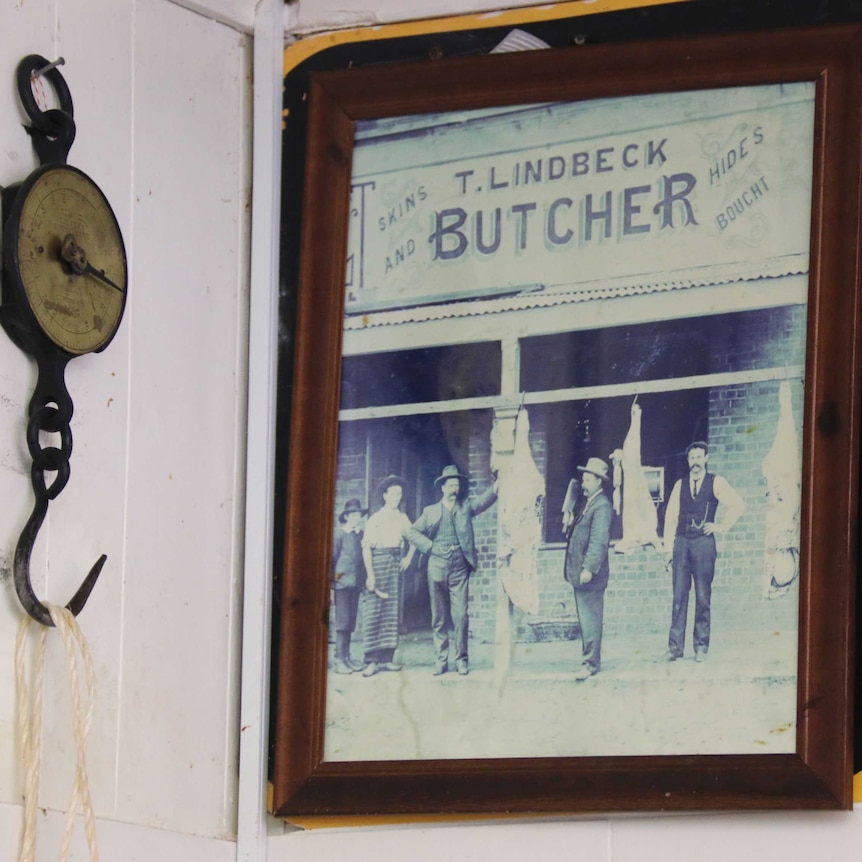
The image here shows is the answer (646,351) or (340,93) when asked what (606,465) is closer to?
(646,351)

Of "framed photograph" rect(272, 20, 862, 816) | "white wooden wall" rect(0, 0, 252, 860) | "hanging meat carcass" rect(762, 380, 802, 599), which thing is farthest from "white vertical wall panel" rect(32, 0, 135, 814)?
"hanging meat carcass" rect(762, 380, 802, 599)

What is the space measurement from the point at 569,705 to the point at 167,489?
388 mm

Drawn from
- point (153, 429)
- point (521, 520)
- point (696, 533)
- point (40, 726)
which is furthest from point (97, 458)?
point (696, 533)

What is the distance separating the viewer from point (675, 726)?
1034mm

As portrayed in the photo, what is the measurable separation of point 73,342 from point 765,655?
0.60 m

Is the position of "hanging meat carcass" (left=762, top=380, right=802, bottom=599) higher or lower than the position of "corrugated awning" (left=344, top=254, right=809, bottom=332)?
lower

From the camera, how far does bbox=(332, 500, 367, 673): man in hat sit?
1.12m

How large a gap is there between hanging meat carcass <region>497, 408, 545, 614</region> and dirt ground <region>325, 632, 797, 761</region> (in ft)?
0.16

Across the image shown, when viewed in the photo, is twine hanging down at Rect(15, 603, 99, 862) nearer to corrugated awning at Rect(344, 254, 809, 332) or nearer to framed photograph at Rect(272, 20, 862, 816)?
framed photograph at Rect(272, 20, 862, 816)

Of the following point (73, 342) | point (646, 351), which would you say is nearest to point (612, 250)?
point (646, 351)

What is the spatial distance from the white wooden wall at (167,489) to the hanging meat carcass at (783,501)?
0.63 feet

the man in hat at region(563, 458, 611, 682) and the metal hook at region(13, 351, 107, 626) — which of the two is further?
the man in hat at region(563, 458, 611, 682)

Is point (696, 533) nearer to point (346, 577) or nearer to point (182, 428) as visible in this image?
point (346, 577)

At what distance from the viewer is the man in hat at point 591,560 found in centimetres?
106
